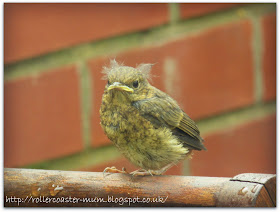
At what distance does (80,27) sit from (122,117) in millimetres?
495

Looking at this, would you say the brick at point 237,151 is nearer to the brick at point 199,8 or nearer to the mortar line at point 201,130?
the mortar line at point 201,130

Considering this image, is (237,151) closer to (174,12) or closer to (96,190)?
(174,12)

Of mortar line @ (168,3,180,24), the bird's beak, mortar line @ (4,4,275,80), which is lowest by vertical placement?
the bird's beak

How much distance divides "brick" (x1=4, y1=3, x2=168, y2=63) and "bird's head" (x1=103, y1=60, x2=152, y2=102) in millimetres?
259

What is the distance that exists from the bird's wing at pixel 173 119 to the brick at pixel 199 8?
0.37 metres

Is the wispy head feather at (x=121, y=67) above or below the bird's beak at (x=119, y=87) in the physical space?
above

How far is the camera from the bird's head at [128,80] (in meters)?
2.16

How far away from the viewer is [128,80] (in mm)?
2201

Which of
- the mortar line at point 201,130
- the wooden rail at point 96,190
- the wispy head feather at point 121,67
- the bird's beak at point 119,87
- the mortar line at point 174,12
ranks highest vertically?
the mortar line at point 174,12

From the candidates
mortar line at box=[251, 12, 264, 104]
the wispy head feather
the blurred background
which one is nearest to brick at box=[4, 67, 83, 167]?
the blurred background

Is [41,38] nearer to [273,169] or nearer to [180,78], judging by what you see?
[180,78]

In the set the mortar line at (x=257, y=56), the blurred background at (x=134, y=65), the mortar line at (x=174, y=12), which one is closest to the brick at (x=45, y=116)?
the blurred background at (x=134, y=65)

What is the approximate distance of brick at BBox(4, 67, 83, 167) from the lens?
2398 millimetres

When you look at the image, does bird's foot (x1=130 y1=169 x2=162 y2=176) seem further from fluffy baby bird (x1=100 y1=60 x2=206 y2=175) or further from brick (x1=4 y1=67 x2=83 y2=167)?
brick (x1=4 y1=67 x2=83 y2=167)
